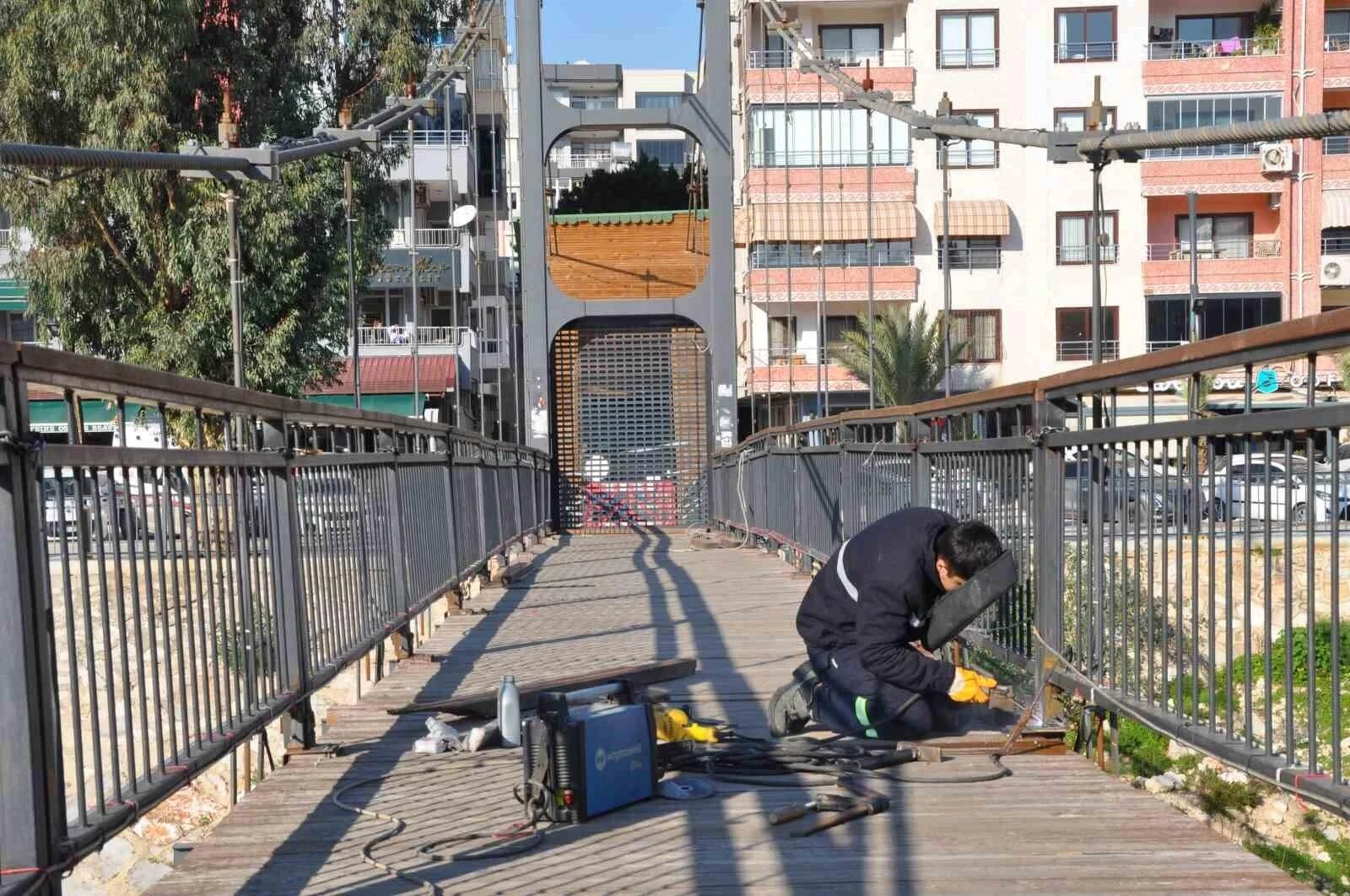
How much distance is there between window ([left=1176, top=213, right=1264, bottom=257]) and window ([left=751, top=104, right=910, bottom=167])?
839 cm

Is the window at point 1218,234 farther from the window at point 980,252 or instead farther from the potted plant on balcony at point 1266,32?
the window at point 980,252

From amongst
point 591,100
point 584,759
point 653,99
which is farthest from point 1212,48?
point 653,99

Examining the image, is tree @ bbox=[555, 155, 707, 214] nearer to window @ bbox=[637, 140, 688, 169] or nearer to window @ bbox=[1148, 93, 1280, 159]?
window @ bbox=[1148, 93, 1280, 159]

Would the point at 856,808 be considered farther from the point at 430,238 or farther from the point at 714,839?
the point at 430,238

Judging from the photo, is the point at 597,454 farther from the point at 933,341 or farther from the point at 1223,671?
the point at 1223,671

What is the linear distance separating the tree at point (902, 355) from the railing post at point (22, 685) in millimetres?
39229

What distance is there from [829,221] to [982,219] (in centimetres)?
436

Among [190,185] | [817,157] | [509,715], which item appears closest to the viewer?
[509,715]

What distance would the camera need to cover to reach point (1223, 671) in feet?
13.9

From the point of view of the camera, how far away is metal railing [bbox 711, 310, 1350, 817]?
3428 mm

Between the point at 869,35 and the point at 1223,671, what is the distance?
138 feet

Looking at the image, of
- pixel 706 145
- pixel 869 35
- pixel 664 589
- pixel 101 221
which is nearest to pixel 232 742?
pixel 664 589

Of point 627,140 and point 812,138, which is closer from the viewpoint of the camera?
point 812,138

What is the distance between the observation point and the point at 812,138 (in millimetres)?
45469
